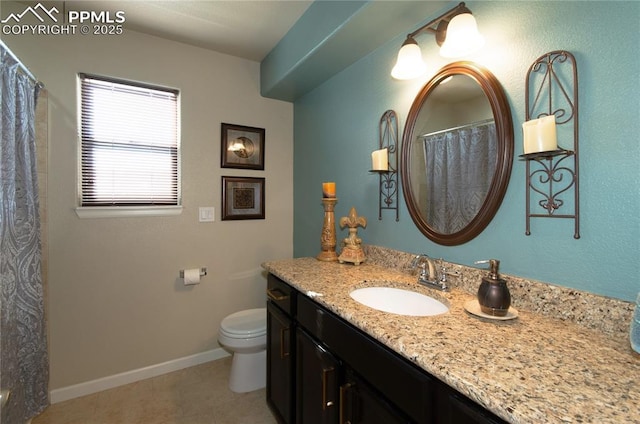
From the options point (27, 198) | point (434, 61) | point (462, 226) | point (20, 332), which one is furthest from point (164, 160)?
point (462, 226)

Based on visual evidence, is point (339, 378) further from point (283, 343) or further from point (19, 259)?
point (19, 259)

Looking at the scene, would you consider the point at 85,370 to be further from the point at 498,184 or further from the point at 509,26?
the point at 509,26

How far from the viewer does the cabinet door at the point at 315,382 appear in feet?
3.78

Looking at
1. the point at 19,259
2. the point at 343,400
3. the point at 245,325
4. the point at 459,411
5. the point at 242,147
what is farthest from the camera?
the point at 242,147

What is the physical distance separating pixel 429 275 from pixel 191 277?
178cm

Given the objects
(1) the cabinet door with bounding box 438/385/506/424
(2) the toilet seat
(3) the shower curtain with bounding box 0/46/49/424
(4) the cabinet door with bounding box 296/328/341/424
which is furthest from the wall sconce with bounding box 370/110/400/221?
(3) the shower curtain with bounding box 0/46/49/424

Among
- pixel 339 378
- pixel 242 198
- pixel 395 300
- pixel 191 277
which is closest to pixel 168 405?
pixel 191 277

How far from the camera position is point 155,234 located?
2.22 m

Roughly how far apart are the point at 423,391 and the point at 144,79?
257cm

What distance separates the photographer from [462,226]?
1.32m

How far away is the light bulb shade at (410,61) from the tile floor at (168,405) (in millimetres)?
2107

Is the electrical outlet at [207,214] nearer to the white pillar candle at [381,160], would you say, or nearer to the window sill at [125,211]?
the window sill at [125,211]

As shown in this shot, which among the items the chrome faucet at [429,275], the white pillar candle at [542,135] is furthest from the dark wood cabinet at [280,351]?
the white pillar candle at [542,135]

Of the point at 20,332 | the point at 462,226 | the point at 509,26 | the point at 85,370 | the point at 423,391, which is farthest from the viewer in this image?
the point at 85,370
